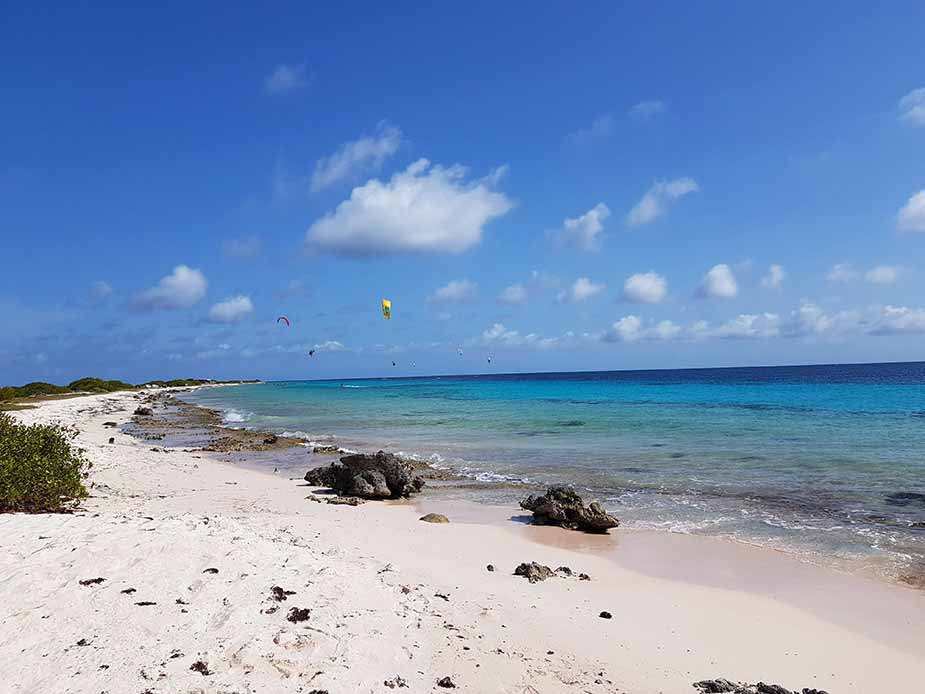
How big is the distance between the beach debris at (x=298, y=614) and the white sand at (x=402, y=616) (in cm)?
8

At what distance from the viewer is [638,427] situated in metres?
30.4

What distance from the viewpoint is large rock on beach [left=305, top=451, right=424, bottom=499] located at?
571 inches

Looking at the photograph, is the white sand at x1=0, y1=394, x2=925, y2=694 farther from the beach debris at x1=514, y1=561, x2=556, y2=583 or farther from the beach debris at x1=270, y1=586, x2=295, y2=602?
the beach debris at x1=514, y1=561, x2=556, y2=583

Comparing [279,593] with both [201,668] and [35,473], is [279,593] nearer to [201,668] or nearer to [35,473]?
[201,668]

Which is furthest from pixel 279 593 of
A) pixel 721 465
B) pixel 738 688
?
pixel 721 465

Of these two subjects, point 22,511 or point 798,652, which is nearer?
point 798,652

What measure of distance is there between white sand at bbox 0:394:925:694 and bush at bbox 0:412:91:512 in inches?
44.1

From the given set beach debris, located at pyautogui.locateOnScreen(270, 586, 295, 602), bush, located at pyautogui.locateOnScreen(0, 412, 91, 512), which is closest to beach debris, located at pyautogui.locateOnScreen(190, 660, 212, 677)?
beach debris, located at pyautogui.locateOnScreen(270, 586, 295, 602)

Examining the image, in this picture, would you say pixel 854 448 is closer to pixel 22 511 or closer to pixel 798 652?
pixel 798 652

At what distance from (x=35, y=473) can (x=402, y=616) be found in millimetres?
8231

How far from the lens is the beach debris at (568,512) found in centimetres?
1134

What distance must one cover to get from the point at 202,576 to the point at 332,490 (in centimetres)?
882

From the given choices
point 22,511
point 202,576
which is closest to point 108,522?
point 22,511

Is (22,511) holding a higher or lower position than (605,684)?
higher
